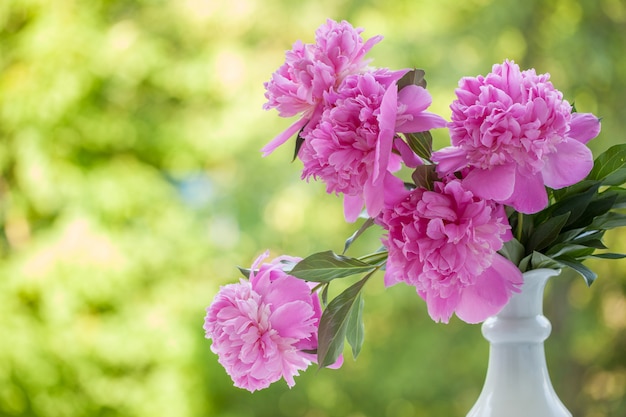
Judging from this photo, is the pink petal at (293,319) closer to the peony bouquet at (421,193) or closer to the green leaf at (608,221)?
the peony bouquet at (421,193)

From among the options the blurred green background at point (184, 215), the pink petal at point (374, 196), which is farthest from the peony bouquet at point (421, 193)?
the blurred green background at point (184, 215)

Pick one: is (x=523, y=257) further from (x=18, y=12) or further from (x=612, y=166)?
(x=18, y=12)

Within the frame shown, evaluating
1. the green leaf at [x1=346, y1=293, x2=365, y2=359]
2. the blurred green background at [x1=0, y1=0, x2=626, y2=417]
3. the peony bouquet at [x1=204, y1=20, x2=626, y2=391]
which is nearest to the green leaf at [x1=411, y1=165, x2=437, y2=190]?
Answer: the peony bouquet at [x1=204, y1=20, x2=626, y2=391]

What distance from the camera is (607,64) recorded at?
2.91 meters

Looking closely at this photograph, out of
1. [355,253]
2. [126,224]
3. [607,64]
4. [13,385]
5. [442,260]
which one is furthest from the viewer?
[126,224]

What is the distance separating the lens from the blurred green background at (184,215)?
3150 mm

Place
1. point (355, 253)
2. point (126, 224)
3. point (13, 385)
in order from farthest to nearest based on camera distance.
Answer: point (126, 224) → point (13, 385) → point (355, 253)

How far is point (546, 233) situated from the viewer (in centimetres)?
60

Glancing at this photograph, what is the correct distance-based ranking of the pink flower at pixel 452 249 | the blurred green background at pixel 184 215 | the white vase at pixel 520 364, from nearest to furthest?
1. the pink flower at pixel 452 249
2. the white vase at pixel 520 364
3. the blurred green background at pixel 184 215

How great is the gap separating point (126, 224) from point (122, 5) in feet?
3.17

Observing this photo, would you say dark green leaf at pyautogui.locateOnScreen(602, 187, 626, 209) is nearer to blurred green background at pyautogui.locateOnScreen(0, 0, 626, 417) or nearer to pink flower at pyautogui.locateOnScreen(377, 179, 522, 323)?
pink flower at pyautogui.locateOnScreen(377, 179, 522, 323)

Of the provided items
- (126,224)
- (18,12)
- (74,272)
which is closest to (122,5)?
(18,12)

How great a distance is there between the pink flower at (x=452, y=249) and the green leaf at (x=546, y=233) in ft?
0.13

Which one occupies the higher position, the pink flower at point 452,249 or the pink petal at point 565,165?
the pink petal at point 565,165
